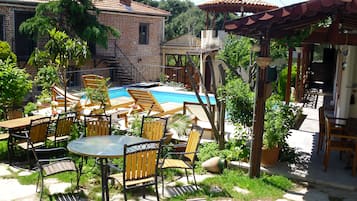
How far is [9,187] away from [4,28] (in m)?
14.0

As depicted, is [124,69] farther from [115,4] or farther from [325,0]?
[325,0]

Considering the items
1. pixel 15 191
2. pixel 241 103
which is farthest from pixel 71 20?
pixel 15 191

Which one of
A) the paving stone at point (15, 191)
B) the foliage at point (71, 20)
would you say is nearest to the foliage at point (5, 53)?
the foliage at point (71, 20)

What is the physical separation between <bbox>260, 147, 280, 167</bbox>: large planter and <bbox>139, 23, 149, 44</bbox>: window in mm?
19131

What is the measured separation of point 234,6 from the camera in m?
20.1

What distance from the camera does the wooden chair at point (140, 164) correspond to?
214 inches

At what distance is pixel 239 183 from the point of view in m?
6.94

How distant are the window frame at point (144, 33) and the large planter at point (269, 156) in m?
19.1

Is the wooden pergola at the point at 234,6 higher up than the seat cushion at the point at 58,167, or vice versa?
the wooden pergola at the point at 234,6

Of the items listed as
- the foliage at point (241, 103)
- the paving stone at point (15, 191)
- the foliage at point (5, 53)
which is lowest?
the paving stone at point (15, 191)

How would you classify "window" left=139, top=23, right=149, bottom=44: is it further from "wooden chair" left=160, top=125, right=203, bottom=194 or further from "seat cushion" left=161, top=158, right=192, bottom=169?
"seat cushion" left=161, top=158, right=192, bottom=169

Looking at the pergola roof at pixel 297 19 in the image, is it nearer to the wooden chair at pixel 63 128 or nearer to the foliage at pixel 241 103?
the foliage at pixel 241 103

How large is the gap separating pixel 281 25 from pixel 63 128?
483 centimetres

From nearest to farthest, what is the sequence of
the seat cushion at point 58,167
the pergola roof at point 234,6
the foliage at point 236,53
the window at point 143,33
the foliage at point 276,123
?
the seat cushion at point 58,167 → the foliage at point 276,123 → the foliage at point 236,53 → the pergola roof at point 234,6 → the window at point 143,33
